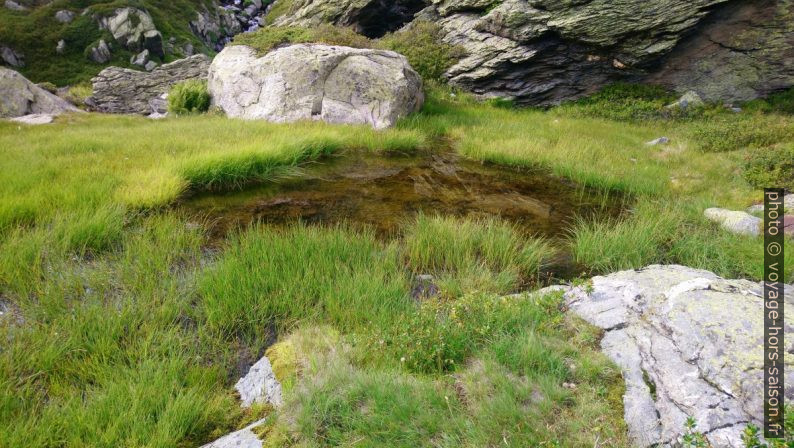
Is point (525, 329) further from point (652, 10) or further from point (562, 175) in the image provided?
point (652, 10)

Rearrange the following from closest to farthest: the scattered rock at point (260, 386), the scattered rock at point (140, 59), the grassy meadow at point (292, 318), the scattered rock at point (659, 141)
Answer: the grassy meadow at point (292, 318)
the scattered rock at point (260, 386)
the scattered rock at point (659, 141)
the scattered rock at point (140, 59)

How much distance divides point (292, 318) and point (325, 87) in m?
11.5

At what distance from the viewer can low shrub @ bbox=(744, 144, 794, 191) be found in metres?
8.39

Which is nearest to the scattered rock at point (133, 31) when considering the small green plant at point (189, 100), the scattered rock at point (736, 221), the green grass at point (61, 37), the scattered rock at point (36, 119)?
the green grass at point (61, 37)

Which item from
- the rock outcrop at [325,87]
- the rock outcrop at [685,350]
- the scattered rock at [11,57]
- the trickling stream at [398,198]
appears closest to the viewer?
the rock outcrop at [685,350]

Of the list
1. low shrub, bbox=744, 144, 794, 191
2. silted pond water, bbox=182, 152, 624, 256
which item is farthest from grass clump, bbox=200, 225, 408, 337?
low shrub, bbox=744, 144, 794, 191

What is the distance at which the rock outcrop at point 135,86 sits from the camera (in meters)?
22.2

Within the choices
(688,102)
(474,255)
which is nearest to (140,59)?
(688,102)

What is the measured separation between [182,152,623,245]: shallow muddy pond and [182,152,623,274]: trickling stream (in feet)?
0.05

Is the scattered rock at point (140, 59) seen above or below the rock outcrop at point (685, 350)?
above

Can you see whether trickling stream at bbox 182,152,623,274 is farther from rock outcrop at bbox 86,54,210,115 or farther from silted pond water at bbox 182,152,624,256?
rock outcrop at bbox 86,54,210,115

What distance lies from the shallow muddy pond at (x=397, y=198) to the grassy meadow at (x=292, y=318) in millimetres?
628

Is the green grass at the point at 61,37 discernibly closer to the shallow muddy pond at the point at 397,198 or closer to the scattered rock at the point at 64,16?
the scattered rock at the point at 64,16

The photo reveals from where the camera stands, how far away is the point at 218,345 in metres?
3.55
